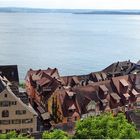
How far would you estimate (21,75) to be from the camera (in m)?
68.1

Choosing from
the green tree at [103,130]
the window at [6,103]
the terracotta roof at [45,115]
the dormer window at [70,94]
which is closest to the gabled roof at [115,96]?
the dormer window at [70,94]

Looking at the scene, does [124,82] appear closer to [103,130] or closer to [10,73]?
[10,73]

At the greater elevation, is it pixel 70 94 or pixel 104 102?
pixel 70 94

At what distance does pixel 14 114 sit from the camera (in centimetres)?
3145

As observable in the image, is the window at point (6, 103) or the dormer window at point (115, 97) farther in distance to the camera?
the dormer window at point (115, 97)

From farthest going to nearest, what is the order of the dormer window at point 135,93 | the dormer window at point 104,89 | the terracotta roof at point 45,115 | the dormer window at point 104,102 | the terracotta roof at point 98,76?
the terracotta roof at point 98,76 → the dormer window at point 135,93 → the dormer window at point 104,89 → the dormer window at point 104,102 → the terracotta roof at point 45,115

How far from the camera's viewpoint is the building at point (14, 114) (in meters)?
31.1

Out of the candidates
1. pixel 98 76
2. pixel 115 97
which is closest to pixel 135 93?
pixel 115 97

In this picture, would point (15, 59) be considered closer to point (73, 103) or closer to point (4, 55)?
point (4, 55)

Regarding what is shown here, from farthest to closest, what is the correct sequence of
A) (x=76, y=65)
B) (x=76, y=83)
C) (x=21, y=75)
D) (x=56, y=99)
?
(x=76, y=65) → (x=21, y=75) → (x=76, y=83) → (x=56, y=99)

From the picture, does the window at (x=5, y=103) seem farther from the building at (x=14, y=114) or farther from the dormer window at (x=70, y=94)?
the dormer window at (x=70, y=94)

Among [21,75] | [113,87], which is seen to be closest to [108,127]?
[113,87]

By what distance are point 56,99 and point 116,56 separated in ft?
199

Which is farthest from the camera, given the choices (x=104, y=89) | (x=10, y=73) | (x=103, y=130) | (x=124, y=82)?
(x=10, y=73)
